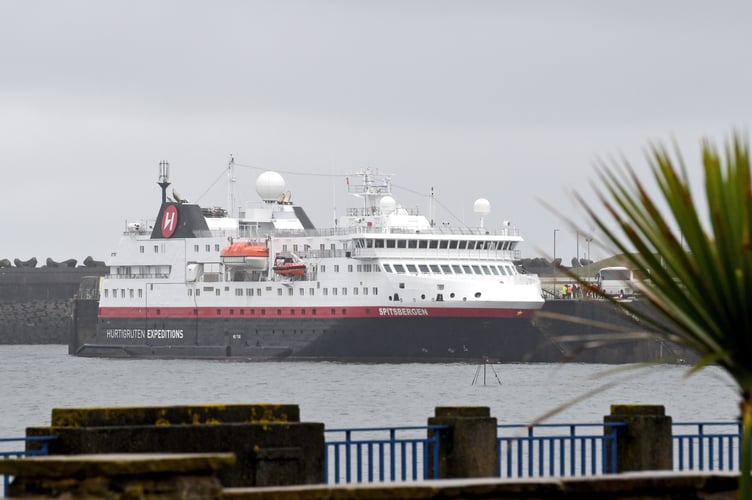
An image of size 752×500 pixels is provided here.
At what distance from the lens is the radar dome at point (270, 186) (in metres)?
94.3

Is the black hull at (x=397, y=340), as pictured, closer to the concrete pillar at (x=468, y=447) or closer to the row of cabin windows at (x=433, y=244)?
the row of cabin windows at (x=433, y=244)

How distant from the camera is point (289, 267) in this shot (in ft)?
274

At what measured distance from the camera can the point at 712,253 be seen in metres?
9.34

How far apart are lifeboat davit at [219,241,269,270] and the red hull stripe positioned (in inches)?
97.9

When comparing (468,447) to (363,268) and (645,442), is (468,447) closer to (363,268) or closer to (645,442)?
(645,442)

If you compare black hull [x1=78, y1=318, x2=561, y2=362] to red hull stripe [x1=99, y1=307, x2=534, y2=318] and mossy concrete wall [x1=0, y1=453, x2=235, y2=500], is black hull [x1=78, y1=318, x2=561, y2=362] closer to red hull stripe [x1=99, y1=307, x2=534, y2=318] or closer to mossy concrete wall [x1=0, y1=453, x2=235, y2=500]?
red hull stripe [x1=99, y1=307, x2=534, y2=318]

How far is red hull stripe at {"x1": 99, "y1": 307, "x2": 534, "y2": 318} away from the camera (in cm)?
7925

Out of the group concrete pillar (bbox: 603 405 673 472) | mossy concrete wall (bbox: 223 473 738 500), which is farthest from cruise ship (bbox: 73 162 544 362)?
mossy concrete wall (bbox: 223 473 738 500)

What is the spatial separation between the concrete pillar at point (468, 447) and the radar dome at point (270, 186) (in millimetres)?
78524

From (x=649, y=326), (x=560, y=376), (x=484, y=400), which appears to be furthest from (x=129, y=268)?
(x=649, y=326)

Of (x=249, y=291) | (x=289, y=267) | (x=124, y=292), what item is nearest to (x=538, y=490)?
(x=289, y=267)

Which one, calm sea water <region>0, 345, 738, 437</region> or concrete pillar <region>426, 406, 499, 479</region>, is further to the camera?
calm sea water <region>0, 345, 738, 437</region>

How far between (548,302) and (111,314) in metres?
25.1

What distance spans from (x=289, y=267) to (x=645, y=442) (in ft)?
220
